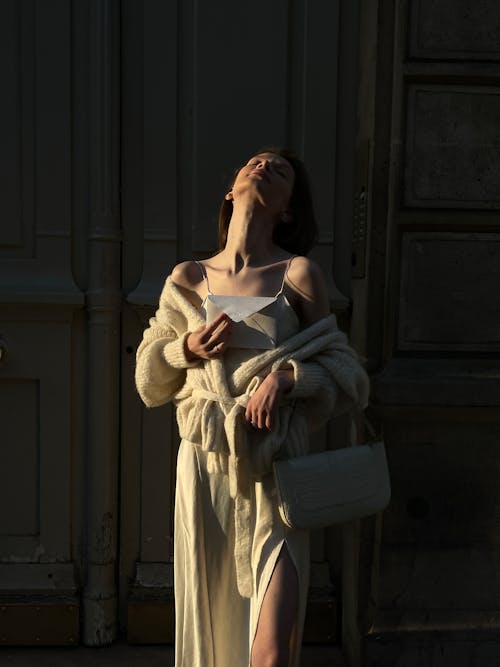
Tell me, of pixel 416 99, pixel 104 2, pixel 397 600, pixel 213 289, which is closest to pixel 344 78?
pixel 416 99

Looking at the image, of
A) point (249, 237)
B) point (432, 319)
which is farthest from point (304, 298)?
point (432, 319)

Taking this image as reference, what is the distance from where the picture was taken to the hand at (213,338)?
250 cm

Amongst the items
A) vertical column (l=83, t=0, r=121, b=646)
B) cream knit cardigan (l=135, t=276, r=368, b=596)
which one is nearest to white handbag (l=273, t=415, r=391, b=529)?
cream knit cardigan (l=135, t=276, r=368, b=596)

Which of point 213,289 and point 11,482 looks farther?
point 11,482

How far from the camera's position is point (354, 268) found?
3484 millimetres

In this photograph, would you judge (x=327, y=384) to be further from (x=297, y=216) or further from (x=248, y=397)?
(x=297, y=216)

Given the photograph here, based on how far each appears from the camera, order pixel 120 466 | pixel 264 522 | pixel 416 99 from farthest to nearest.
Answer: pixel 120 466 → pixel 416 99 → pixel 264 522

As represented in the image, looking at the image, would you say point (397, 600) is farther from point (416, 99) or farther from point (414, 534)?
point (416, 99)

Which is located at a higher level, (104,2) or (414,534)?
(104,2)

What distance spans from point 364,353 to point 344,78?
3.96 feet

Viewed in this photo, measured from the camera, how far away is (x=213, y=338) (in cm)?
250

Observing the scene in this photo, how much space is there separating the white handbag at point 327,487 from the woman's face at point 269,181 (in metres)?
0.85

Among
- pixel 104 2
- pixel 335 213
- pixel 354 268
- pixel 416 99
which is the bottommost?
pixel 354 268

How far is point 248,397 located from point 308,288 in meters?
0.42
